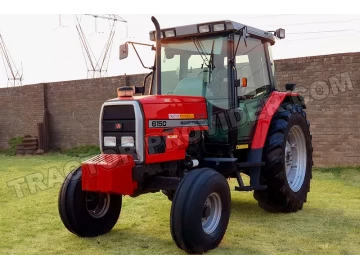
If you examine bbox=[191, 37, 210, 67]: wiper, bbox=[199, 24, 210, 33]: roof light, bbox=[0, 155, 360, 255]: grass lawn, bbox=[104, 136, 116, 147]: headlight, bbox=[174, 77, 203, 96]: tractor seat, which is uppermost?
bbox=[199, 24, 210, 33]: roof light

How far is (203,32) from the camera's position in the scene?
16.9 ft

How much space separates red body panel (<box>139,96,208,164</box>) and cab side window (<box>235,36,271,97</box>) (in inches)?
26.1

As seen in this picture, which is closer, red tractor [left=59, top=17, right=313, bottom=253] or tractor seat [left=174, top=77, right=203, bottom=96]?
red tractor [left=59, top=17, right=313, bottom=253]

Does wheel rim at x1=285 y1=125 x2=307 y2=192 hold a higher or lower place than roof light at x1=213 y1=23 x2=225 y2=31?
lower

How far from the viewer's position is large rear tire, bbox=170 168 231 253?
3.89 m

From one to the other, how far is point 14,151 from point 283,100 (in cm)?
1246

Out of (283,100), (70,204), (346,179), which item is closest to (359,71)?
(346,179)

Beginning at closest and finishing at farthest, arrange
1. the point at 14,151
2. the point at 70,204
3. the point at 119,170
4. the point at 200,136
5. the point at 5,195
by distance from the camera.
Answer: the point at 119,170 < the point at 70,204 < the point at 200,136 < the point at 5,195 < the point at 14,151

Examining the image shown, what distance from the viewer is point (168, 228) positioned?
5.04m

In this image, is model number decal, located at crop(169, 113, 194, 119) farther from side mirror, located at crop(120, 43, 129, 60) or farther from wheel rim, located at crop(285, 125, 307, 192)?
wheel rim, located at crop(285, 125, 307, 192)

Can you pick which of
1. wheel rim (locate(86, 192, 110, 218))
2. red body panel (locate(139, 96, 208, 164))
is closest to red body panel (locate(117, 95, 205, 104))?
red body panel (locate(139, 96, 208, 164))

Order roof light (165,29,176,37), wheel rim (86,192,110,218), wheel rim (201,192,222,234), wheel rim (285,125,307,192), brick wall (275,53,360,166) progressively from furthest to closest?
brick wall (275,53,360,166) → wheel rim (285,125,307,192) → roof light (165,29,176,37) → wheel rim (86,192,110,218) → wheel rim (201,192,222,234)

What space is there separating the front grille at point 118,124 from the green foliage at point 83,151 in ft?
30.4

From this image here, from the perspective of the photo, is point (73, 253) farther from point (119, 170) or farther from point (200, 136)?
point (200, 136)
